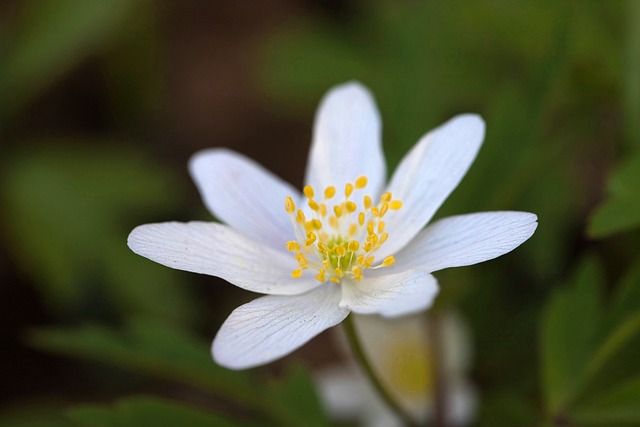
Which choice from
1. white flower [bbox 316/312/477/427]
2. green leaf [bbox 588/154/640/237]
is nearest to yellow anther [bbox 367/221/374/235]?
green leaf [bbox 588/154/640/237]

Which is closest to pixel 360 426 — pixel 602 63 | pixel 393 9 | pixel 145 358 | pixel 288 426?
pixel 288 426

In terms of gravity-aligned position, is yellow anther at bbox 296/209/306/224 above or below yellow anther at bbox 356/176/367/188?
below

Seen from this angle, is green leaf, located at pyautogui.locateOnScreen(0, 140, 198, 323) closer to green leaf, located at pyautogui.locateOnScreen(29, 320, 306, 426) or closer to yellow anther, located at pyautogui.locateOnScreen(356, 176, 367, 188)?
green leaf, located at pyautogui.locateOnScreen(29, 320, 306, 426)

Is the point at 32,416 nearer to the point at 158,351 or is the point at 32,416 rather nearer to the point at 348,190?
the point at 158,351

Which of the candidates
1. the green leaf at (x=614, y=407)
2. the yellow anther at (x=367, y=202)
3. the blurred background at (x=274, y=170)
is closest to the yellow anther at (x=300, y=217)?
the yellow anther at (x=367, y=202)

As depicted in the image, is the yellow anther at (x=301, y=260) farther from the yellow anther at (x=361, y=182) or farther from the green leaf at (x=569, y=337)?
the green leaf at (x=569, y=337)

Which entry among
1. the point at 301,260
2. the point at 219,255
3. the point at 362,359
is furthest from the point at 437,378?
the point at 219,255

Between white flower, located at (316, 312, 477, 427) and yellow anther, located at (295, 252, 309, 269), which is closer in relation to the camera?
yellow anther, located at (295, 252, 309, 269)
